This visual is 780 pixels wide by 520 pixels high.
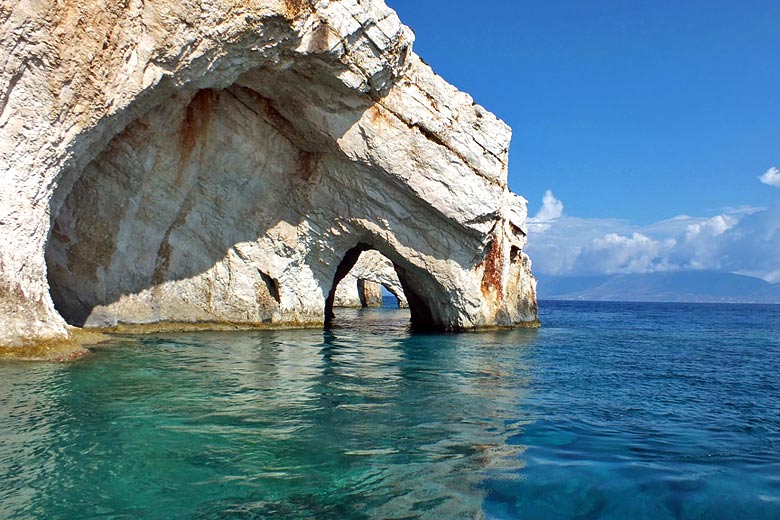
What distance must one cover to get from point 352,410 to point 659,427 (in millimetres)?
4661

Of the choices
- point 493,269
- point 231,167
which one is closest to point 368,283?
point 493,269

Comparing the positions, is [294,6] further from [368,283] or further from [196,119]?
[368,283]

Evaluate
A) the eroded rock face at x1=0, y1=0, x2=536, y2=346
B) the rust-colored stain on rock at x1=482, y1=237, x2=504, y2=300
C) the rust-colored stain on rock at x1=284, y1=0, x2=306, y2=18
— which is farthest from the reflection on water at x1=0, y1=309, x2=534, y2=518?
the rust-colored stain on rock at x1=482, y1=237, x2=504, y2=300

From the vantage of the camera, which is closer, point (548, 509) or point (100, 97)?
point (548, 509)

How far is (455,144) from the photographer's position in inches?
823

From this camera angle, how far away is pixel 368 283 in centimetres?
6144

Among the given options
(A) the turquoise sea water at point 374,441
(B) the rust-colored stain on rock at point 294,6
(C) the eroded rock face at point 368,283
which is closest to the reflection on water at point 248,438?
(A) the turquoise sea water at point 374,441

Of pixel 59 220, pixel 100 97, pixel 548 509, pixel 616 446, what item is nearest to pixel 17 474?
pixel 548 509

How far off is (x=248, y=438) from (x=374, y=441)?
5.19 feet

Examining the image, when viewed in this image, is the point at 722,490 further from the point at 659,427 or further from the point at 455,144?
the point at 455,144

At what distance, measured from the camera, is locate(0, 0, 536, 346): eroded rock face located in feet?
40.3

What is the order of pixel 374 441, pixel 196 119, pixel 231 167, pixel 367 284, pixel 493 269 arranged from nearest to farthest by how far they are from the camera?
pixel 374 441
pixel 196 119
pixel 231 167
pixel 493 269
pixel 367 284

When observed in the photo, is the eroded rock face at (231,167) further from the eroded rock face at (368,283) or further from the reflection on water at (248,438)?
the eroded rock face at (368,283)

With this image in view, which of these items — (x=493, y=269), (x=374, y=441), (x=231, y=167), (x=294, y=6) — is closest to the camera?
(x=374, y=441)
